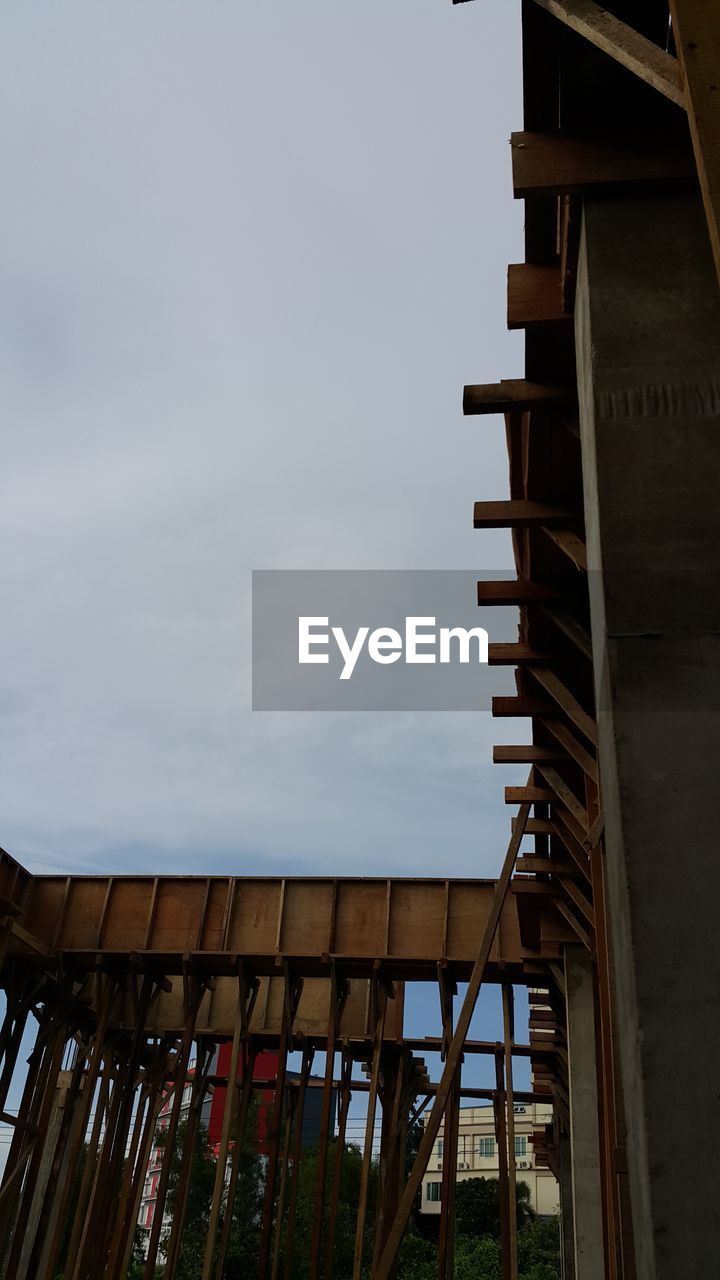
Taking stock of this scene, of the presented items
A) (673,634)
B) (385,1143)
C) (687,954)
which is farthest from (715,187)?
(385,1143)

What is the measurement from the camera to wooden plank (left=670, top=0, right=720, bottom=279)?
3.38 meters

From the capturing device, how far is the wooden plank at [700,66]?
11.1ft

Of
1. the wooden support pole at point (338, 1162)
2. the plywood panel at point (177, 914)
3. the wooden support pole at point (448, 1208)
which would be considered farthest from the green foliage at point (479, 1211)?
the wooden support pole at point (448, 1208)

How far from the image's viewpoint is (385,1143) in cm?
2136

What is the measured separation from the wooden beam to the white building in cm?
8140

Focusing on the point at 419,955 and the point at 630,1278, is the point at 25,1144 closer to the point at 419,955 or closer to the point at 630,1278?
the point at 419,955

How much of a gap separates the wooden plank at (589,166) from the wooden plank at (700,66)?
1.65 m

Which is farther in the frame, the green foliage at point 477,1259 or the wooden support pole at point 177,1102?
the green foliage at point 477,1259

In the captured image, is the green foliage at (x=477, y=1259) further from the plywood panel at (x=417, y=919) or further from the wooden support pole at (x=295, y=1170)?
the plywood panel at (x=417, y=919)

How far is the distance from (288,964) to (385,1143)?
5522 mm

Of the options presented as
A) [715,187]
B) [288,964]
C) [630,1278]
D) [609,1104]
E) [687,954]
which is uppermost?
[288,964]

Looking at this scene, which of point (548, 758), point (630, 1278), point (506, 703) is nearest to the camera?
point (630, 1278)

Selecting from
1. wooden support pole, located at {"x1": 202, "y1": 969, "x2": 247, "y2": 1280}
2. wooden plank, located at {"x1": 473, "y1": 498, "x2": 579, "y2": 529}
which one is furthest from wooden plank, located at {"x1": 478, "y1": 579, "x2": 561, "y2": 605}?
wooden support pole, located at {"x1": 202, "y1": 969, "x2": 247, "y2": 1280}

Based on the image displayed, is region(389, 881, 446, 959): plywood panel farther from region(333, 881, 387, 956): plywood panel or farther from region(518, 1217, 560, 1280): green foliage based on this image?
region(518, 1217, 560, 1280): green foliage
